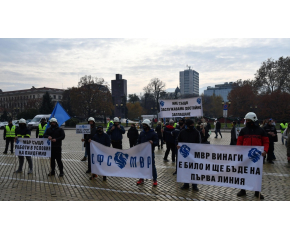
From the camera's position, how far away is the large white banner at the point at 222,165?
5805mm

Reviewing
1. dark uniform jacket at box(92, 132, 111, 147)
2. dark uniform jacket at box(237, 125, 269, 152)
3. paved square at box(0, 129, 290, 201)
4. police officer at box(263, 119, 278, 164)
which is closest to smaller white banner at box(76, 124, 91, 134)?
paved square at box(0, 129, 290, 201)

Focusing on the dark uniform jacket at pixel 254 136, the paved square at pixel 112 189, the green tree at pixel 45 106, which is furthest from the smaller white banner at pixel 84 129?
the green tree at pixel 45 106

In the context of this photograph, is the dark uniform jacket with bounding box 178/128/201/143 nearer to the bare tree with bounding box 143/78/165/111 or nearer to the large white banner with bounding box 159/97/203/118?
the large white banner with bounding box 159/97/203/118

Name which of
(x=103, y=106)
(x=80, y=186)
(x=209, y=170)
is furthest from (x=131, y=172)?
(x=103, y=106)

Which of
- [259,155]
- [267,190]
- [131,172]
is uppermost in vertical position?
[259,155]

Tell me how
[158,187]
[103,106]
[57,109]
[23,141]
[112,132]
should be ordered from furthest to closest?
[103,106] → [57,109] → [112,132] → [23,141] → [158,187]

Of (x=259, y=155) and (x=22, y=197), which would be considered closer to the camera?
(x=259, y=155)

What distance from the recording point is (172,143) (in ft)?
36.8

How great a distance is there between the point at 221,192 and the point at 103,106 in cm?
5390

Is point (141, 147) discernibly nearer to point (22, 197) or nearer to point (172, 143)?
point (22, 197)

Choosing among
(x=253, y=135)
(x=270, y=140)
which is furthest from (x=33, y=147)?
(x=270, y=140)

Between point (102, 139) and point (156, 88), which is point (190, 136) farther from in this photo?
point (156, 88)

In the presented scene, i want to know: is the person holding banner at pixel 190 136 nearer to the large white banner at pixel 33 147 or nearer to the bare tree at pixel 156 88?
the large white banner at pixel 33 147

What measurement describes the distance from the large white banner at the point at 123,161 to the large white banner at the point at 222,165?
914 millimetres
